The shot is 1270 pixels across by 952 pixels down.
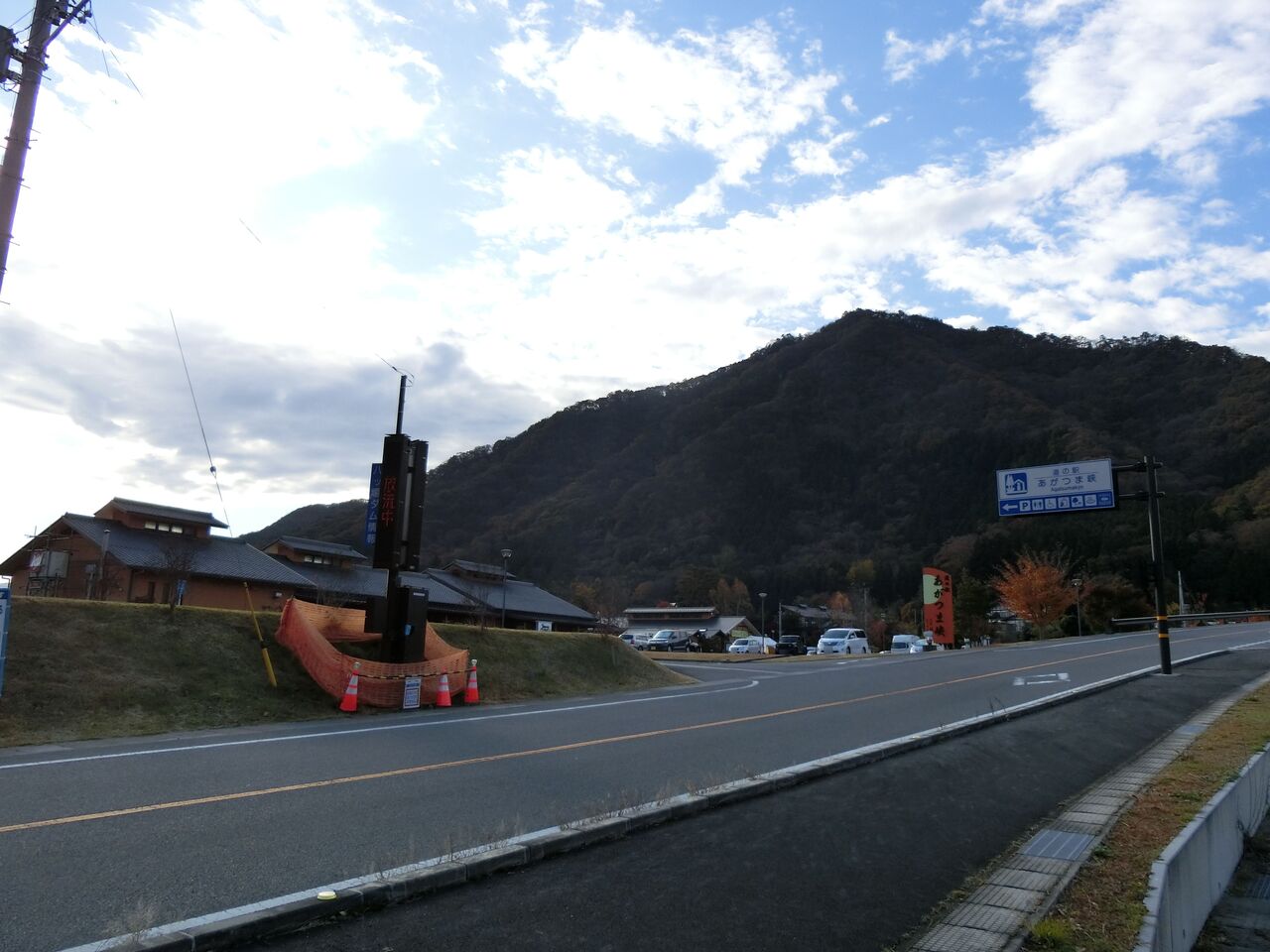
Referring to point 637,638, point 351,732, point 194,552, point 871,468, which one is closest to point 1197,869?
point 351,732

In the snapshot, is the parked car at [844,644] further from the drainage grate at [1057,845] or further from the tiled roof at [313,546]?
the drainage grate at [1057,845]

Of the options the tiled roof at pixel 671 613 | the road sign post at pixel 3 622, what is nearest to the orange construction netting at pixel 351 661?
the road sign post at pixel 3 622

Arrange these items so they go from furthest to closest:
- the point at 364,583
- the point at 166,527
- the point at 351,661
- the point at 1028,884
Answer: the point at 364,583 < the point at 166,527 < the point at 351,661 < the point at 1028,884

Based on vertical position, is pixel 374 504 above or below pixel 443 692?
above

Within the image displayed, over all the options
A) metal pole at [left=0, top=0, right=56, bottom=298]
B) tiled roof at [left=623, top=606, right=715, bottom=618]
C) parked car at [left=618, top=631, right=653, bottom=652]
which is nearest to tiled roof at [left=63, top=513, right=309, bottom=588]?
metal pole at [left=0, top=0, right=56, bottom=298]

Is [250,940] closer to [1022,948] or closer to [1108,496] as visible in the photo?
[1022,948]

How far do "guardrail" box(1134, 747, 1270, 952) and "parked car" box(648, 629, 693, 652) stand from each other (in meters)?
54.0

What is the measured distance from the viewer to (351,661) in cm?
1620

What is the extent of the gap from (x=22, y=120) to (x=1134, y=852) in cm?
1462

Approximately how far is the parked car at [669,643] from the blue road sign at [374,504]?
44.5 m

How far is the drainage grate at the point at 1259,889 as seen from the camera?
24.7 feet

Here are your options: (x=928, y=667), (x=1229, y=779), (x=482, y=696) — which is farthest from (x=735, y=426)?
(x=1229, y=779)

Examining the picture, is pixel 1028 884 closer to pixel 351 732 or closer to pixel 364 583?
pixel 351 732

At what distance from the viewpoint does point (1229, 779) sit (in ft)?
29.1
